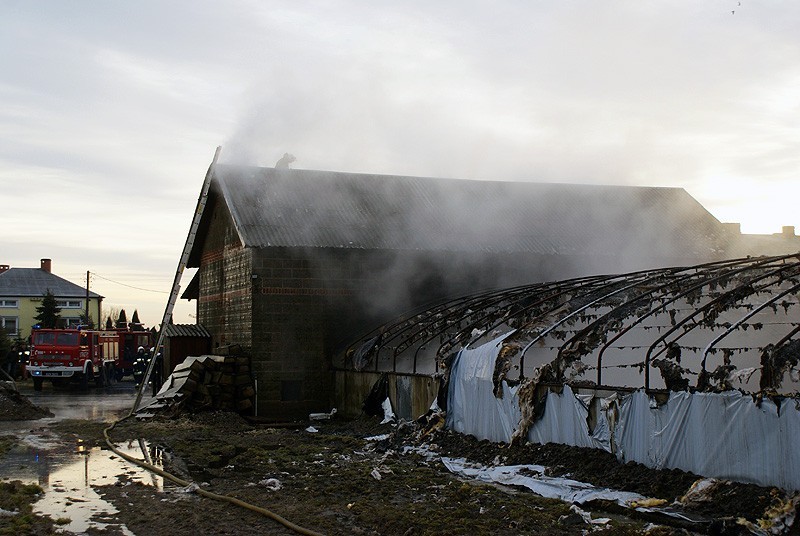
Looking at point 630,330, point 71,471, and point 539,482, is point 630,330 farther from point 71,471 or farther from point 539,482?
point 71,471

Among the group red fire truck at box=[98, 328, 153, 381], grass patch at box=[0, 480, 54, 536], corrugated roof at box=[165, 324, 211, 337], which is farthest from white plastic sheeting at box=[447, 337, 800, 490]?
red fire truck at box=[98, 328, 153, 381]

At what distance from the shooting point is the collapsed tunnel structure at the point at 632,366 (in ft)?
35.7

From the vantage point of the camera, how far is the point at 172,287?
25.3 m

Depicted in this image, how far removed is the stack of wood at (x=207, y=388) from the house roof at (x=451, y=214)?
3.27 metres

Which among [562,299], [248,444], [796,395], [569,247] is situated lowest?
[248,444]

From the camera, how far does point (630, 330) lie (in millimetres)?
19891

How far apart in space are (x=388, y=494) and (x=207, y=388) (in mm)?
12088

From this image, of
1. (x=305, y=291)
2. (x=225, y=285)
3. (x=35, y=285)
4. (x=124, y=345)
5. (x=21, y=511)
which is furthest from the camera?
(x=35, y=285)

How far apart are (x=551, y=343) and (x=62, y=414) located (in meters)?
14.1

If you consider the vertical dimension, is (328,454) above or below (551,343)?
below

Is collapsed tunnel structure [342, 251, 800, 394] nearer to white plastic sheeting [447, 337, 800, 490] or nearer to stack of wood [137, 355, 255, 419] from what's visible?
white plastic sheeting [447, 337, 800, 490]

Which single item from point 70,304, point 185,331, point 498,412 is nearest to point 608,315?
point 498,412

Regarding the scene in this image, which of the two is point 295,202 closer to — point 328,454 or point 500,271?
point 500,271

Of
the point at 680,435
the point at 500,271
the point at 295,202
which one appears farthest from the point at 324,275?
the point at 680,435
